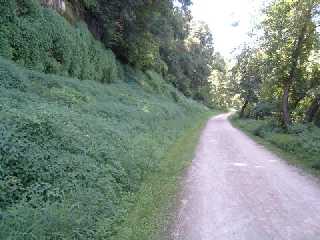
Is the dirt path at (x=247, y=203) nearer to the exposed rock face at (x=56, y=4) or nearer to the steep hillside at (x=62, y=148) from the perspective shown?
the steep hillside at (x=62, y=148)

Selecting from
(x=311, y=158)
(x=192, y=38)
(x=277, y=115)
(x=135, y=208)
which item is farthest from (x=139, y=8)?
(x=192, y=38)

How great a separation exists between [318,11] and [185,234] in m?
18.4

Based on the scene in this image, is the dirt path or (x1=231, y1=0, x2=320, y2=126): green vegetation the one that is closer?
the dirt path

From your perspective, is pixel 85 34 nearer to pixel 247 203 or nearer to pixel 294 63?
pixel 294 63

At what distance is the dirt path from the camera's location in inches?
253

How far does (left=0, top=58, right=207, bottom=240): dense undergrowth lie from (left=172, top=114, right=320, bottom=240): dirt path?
5.00 ft

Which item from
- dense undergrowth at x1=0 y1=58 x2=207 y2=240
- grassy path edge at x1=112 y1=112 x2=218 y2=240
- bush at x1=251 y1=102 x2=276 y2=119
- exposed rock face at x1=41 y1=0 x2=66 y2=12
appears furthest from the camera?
bush at x1=251 y1=102 x2=276 y2=119

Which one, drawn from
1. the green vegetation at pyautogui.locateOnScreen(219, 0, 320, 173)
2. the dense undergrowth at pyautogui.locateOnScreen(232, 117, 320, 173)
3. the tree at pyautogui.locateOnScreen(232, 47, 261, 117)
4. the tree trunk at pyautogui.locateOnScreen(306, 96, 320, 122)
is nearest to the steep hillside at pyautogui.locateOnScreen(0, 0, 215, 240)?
the dense undergrowth at pyautogui.locateOnScreen(232, 117, 320, 173)

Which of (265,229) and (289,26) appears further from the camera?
(289,26)

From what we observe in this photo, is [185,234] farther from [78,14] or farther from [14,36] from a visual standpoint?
[78,14]

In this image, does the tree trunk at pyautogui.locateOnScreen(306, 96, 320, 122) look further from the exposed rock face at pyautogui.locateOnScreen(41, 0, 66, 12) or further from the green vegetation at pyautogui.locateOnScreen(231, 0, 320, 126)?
the exposed rock face at pyautogui.locateOnScreen(41, 0, 66, 12)

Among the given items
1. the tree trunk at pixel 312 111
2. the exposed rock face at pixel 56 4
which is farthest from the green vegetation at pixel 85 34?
the tree trunk at pixel 312 111

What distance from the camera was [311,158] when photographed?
1422cm

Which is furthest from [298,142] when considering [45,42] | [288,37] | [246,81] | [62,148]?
[246,81]
